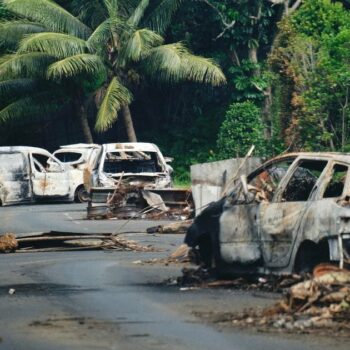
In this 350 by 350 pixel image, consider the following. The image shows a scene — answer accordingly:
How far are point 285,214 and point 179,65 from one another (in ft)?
101

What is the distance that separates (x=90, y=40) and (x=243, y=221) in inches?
1195

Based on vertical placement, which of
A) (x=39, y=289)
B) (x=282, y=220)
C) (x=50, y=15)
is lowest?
(x=39, y=289)

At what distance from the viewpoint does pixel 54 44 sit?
1726 inches

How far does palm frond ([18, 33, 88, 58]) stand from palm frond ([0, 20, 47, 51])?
4.16 feet

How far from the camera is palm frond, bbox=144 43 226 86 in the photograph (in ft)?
145

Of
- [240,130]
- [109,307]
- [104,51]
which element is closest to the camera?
[109,307]

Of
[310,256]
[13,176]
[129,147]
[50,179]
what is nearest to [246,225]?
[310,256]

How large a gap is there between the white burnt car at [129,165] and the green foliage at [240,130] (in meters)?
10.6

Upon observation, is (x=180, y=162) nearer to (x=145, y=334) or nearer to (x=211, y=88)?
(x=211, y=88)

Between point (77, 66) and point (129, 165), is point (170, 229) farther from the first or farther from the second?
point (77, 66)

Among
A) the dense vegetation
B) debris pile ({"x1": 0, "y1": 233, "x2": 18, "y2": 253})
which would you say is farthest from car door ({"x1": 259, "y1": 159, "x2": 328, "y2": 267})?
the dense vegetation

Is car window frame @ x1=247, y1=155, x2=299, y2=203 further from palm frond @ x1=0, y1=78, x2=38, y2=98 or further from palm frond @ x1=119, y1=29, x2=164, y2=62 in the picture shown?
palm frond @ x1=0, y1=78, x2=38, y2=98

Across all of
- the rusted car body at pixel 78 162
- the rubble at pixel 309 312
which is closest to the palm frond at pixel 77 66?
the rusted car body at pixel 78 162

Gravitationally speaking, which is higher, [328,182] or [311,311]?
[328,182]
